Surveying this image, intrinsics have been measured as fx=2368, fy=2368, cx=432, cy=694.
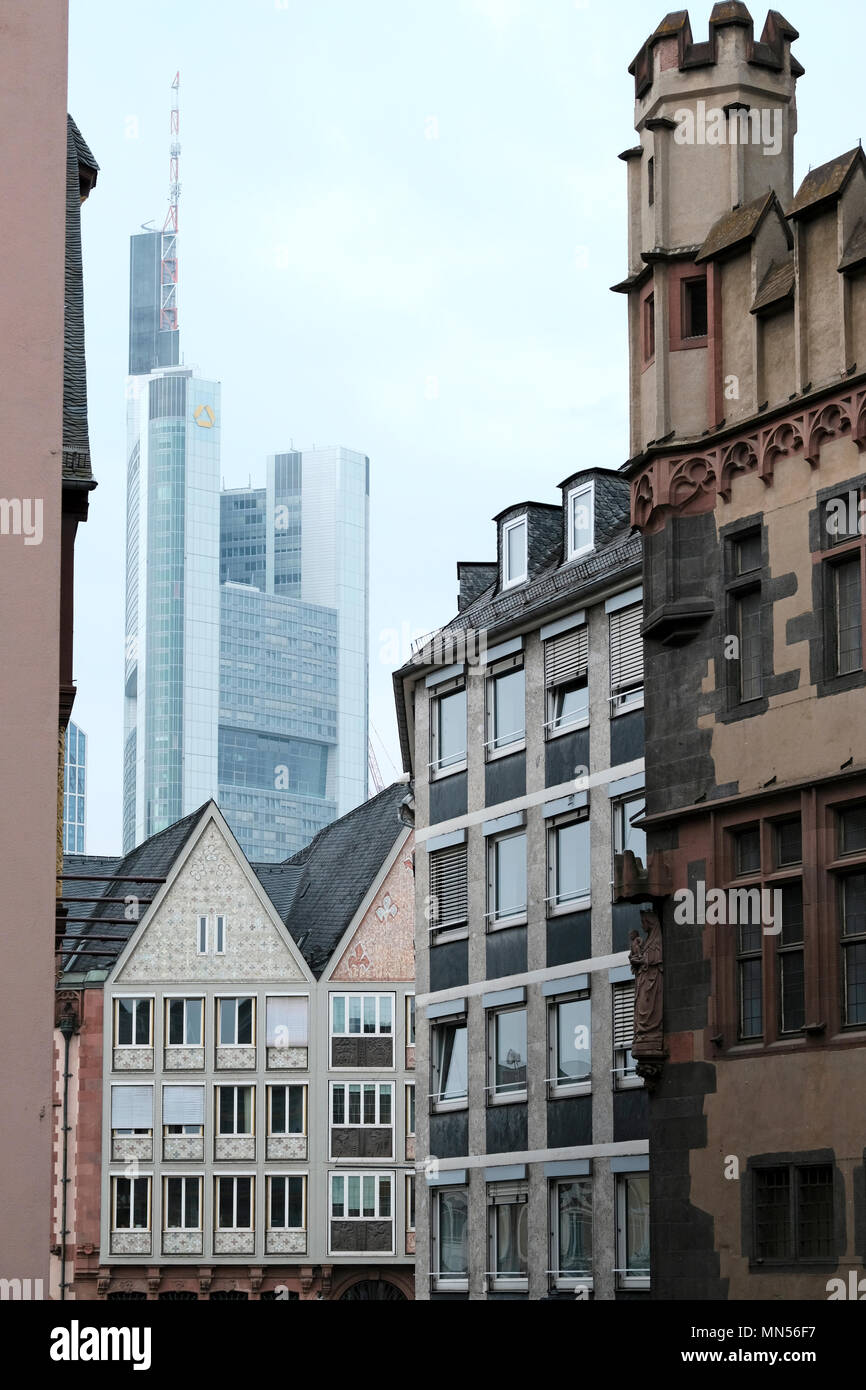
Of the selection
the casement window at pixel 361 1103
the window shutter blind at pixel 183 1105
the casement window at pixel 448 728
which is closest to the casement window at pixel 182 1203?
the window shutter blind at pixel 183 1105

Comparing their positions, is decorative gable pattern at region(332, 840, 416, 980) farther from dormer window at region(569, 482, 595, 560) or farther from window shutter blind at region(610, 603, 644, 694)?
window shutter blind at region(610, 603, 644, 694)

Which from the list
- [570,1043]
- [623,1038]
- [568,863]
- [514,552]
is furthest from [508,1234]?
[514,552]

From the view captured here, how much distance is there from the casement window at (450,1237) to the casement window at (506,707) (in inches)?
389

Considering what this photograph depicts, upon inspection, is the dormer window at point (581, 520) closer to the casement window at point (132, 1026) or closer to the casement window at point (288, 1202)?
the casement window at point (132, 1026)

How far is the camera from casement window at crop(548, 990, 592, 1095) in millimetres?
48062

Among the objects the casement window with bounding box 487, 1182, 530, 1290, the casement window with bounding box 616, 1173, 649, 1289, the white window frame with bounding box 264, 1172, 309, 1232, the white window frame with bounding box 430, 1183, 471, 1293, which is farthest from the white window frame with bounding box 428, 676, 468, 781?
the white window frame with bounding box 264, 1172, 309, 1232

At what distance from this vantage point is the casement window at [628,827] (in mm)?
47000

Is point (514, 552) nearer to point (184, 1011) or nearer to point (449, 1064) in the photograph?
point (449, 1064)

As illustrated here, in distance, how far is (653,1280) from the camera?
29266 mm
